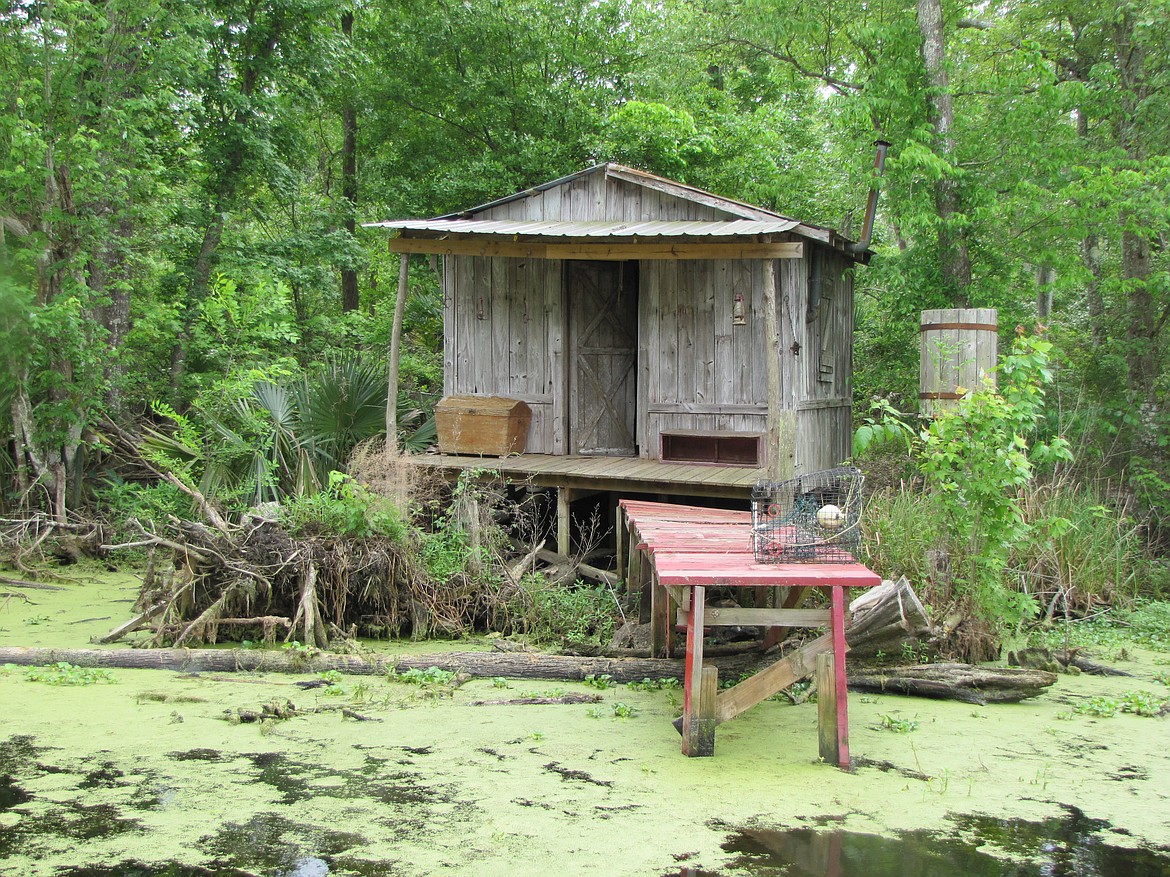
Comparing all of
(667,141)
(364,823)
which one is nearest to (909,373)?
(667,141)

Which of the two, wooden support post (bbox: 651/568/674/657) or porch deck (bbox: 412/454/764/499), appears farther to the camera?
porch deck (bbox: 412/454/764/499)

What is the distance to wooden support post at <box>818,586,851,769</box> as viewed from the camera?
6031 millimetres

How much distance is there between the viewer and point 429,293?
2041 centimetres

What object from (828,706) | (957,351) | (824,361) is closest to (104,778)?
(828,706)

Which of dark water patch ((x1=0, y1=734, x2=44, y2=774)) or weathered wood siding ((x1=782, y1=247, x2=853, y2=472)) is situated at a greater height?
weathered wood siding ((x1=782, y1=247, x2=853, y2=472))

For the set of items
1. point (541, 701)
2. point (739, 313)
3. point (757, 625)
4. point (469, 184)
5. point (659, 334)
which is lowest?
point (541, 701)

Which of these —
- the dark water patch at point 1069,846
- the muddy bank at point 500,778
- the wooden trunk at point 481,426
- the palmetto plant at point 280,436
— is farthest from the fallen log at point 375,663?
the wooden trunk at point 481,426

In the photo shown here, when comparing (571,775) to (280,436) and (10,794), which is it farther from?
(280,436)

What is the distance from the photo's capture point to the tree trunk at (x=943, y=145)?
14.2 meters

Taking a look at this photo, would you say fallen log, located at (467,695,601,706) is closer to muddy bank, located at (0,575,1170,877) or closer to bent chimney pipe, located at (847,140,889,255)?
muddy bank, located at (0,575,1170,877)

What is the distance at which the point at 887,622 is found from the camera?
757 centimetres

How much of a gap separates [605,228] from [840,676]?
6741mm

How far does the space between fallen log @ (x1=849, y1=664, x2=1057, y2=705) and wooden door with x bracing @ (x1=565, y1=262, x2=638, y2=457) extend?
562 centimetres

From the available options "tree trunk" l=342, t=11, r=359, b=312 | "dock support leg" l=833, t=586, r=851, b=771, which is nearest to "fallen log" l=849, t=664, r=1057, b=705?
"dock support leg" l=833, t=586, r=851, b=771
